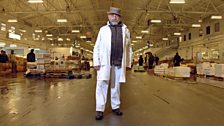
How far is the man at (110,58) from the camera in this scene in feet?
12.4

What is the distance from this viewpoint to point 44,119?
3654 millimetres

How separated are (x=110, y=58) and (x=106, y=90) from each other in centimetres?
49

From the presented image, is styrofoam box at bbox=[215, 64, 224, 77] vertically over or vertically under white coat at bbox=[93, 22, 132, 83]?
under

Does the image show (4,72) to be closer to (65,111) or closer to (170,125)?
(65,111)

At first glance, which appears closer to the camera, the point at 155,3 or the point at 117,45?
the point at 117,45

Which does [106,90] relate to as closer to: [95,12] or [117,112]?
[117,112]

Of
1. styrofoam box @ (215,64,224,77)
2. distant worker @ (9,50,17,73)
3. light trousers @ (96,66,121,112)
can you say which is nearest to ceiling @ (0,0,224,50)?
distant worker @ (9,50,17,73)

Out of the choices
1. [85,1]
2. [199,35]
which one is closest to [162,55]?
[199,35]

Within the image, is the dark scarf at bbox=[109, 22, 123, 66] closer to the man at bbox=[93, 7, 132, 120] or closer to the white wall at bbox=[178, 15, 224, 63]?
the man at bbox=[93, 7, 132, 120]

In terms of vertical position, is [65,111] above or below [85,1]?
below

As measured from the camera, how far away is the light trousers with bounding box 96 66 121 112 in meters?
3.80

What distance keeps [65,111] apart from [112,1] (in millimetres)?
18638

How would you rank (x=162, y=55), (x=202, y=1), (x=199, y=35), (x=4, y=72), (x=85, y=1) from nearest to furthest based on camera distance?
(x=4, y=72), (x=202, y=1), (x=85, y=1), (x=199, y=35), (x=162, y=55)

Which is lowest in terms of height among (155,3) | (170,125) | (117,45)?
(170,125)
